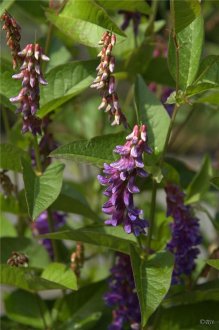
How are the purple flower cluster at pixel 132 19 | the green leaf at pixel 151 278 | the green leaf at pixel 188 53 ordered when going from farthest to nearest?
the purple flower cluster at pixel 132 19, the green leaf at pixel 188 53, the green leaf at pixel 151 278

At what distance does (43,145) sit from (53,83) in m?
0.15

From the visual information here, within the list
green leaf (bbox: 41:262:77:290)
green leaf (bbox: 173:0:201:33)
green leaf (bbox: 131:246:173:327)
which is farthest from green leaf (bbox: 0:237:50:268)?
green leaf (bbox: 173:0:201:33)

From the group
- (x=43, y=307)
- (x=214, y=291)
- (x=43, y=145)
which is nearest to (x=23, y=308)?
(x=43, y=307)

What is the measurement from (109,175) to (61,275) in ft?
1.02

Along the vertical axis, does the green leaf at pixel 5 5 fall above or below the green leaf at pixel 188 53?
above

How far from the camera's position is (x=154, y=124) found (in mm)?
1369

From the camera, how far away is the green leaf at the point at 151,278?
1185 mm

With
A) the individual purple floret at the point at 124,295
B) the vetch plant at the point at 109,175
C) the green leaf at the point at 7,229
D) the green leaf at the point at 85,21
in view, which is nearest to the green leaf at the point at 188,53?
the vetch plant at the point at 109,175

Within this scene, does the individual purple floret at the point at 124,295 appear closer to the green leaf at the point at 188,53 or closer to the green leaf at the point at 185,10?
the green leaf at the point at 188,53

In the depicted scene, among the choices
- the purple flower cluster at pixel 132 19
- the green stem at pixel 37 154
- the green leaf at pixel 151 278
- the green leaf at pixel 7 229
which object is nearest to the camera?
the green leaf at pixel 151 278

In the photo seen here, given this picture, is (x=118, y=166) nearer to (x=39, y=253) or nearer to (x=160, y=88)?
(x=39, y=253)

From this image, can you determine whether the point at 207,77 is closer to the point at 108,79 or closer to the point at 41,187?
the point at 108,79

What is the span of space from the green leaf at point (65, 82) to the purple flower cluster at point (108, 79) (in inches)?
9.5

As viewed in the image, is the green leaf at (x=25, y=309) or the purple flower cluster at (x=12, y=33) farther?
the green leaf at (x=25, y=309)
